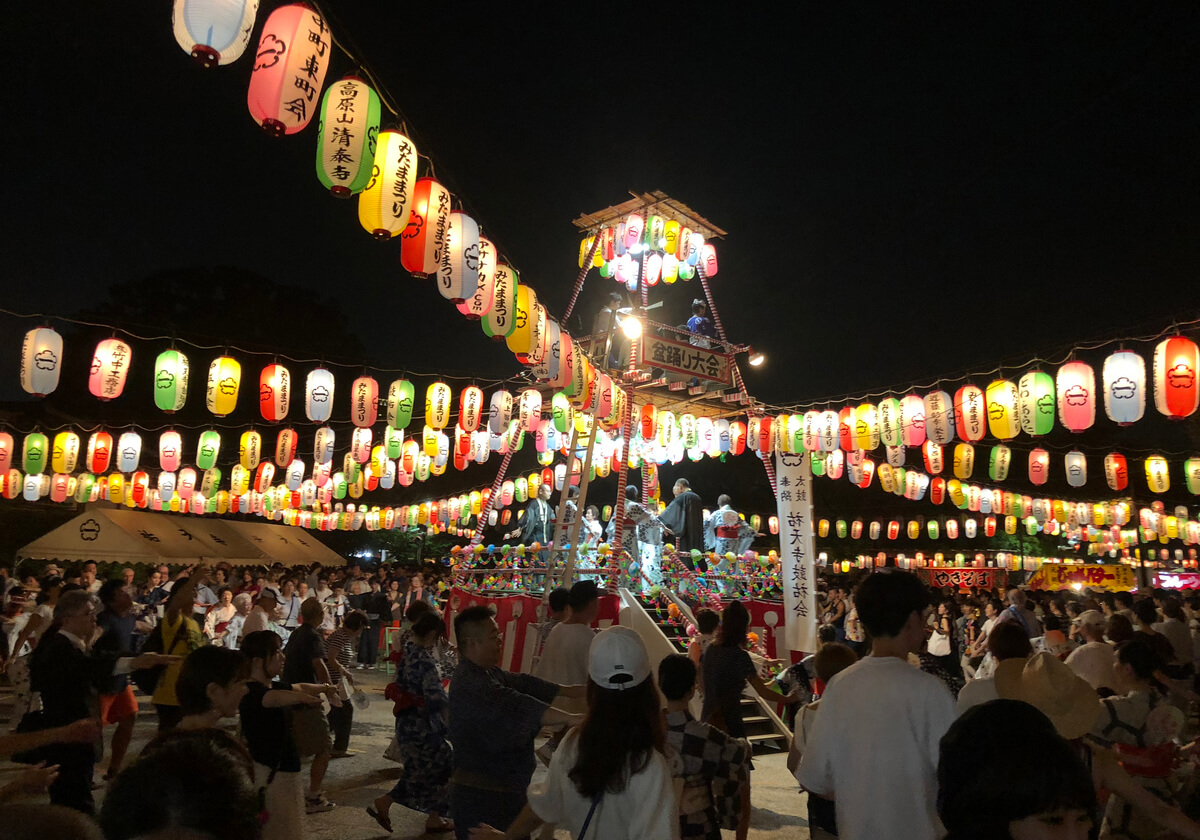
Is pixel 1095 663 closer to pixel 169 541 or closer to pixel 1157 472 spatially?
pixel 1157 472

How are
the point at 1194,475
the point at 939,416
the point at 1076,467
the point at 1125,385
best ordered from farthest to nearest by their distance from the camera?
the point at 1194,475 → the point at 1076,467 → the point at 939,416 → the point at 1125,385

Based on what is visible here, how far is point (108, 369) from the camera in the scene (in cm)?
1116

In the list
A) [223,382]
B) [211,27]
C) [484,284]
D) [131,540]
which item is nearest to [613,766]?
[211,27]

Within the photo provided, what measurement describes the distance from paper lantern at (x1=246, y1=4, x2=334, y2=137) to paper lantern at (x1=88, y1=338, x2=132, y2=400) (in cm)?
735

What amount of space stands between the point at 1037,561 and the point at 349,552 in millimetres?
41295

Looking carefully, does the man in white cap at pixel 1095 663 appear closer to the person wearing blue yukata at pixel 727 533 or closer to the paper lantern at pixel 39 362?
the person wearing blue yukata at pixel 727 533

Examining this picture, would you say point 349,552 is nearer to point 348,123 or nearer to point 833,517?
point 833,517

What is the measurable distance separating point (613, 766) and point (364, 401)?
12.1 meters

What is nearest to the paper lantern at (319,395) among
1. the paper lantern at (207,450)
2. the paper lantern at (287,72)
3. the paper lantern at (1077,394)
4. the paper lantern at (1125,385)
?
the paper lantern at (207,450)

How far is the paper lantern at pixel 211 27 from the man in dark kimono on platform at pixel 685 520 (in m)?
12.3

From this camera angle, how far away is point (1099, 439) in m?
40.6

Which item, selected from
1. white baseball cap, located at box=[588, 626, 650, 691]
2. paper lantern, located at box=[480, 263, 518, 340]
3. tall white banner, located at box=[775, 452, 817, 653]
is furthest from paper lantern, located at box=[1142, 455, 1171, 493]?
white baseball cap, located at box=[588, 626, 650, 691]

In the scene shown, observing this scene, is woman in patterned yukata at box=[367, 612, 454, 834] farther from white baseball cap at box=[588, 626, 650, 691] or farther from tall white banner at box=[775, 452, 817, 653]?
tall white banner at box=[775, 452, 817, 653]

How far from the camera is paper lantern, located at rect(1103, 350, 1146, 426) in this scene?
1027cm
